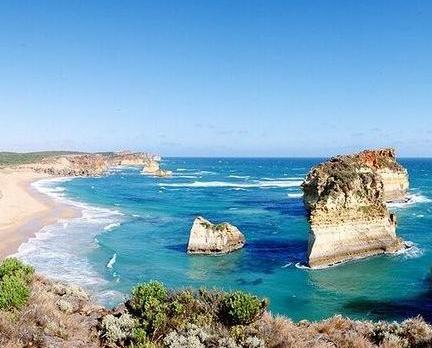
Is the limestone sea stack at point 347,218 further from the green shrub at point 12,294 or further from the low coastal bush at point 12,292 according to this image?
the green shrub at point 12,294

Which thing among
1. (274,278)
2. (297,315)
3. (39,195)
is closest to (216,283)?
(274,278)

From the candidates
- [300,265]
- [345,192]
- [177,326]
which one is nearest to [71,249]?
[300,265]

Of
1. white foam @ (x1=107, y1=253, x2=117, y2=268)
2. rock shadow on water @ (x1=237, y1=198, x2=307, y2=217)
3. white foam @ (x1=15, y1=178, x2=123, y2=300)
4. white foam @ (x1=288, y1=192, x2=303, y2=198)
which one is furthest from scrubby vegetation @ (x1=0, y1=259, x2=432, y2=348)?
white foam @ (x1=288, y1=192, x2=303, y2=198)

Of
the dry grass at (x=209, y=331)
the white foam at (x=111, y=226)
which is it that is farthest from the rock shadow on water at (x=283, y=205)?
the dry grass at (x=209, y=331)

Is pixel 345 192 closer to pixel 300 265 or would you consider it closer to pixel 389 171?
pixel 300 265

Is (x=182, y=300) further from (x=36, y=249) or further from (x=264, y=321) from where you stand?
(x=36, y=249)

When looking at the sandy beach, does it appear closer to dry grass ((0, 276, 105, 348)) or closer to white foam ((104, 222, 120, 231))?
white foam ((104, 222, 120, 231))
